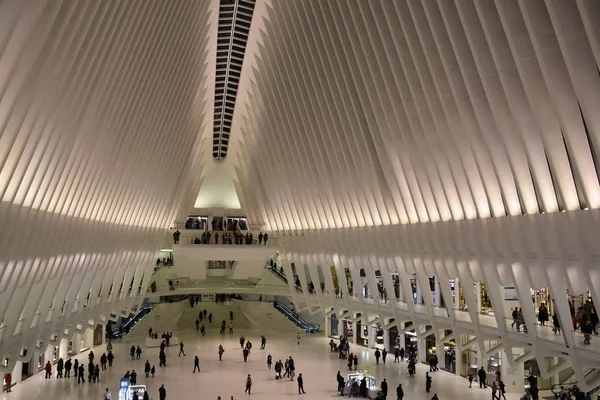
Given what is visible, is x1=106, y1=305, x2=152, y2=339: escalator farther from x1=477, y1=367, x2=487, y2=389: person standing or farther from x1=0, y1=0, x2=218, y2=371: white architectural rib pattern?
x1=477, y1=367, x2=487, y2=389: person standing

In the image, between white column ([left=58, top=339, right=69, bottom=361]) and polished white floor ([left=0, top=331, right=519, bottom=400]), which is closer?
polished white floor ([left=0, top=331, right=519, bottom=400])

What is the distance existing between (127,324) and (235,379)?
730 inches

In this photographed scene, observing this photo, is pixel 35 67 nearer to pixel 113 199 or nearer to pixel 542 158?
pixel 542 158

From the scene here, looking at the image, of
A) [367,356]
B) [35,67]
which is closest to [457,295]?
[367,356]

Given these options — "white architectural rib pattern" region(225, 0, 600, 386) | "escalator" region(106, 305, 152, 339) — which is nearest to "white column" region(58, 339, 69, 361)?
"escalator" region(106, 305, 152, 339)

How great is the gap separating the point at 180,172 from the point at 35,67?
2428cm

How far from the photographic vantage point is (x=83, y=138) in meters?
19.1

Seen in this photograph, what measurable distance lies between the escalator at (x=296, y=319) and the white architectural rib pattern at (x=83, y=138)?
1391 cm

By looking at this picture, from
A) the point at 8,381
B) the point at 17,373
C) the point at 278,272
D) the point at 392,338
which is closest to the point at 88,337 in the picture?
the point at 17,373

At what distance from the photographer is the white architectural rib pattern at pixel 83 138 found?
550 inches

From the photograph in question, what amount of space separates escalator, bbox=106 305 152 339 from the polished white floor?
12.9ft

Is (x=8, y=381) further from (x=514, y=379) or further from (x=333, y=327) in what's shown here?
(x=333, y=327)

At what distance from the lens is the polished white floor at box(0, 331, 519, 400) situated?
24922 millimetres

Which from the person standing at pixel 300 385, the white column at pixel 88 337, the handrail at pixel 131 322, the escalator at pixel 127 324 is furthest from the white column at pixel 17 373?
the handrail at pixel 131 322
